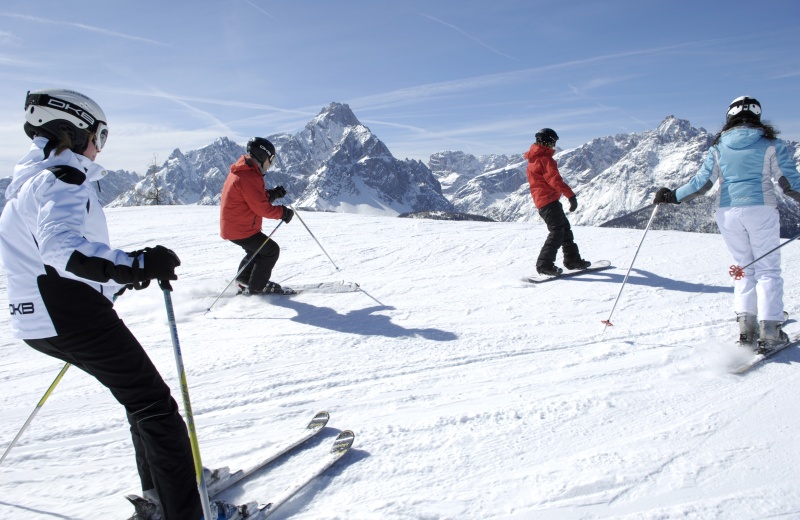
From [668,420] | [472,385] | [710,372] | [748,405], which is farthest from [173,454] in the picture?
[710,372]

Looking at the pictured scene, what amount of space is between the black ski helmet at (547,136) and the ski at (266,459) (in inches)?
211

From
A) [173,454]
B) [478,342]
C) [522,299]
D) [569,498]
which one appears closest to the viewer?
[173,454]

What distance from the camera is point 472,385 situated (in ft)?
13.3

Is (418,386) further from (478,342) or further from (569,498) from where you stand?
(569,498)

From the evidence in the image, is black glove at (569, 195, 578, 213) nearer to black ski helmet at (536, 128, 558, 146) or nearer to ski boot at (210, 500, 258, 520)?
black ski helmet at (536, 128, 558, 146)

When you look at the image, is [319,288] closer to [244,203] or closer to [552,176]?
[244,203]

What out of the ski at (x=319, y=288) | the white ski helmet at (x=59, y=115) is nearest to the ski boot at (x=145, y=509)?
the white ski helmet at (x=59, y=115)

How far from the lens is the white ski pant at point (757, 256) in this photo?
4.45 m

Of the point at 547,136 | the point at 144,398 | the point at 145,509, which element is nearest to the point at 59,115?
the point at 144,398

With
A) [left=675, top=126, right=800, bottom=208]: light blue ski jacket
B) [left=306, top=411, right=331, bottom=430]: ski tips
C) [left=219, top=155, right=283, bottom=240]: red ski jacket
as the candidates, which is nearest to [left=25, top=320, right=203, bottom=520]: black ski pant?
[left=306, top=411, right=331, bottom=430]: ski tips

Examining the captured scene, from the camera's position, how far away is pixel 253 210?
6.49m

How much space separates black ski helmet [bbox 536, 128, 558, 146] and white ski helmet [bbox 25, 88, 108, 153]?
19.7ft

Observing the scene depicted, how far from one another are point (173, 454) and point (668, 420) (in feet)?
10.4

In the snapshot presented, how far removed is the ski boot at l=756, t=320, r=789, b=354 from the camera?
14.2ft
